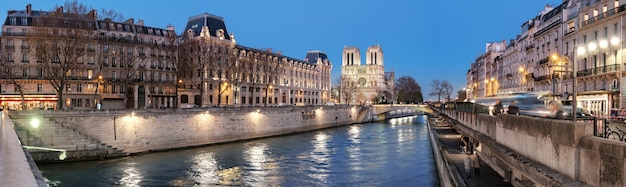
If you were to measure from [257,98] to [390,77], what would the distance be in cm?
11616

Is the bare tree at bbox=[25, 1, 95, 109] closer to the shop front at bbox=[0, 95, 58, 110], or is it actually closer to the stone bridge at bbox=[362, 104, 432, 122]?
the shop front at bbox=[0, 95, 58, 110]

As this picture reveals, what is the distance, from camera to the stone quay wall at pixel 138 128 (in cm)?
3089

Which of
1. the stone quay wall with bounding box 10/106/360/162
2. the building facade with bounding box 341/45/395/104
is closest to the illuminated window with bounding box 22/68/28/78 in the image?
the stone quay wall with bounding box 10/106/360/162

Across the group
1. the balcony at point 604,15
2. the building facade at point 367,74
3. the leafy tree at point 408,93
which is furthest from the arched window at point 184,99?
the building facade at point 367,74

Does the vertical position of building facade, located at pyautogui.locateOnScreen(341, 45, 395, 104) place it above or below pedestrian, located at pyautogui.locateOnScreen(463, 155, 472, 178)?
above

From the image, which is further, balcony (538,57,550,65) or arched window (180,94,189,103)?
arched window (180,94,189,103)

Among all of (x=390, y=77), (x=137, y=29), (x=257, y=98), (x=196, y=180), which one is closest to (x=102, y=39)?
(x=137, y=29)

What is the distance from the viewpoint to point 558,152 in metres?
9.20

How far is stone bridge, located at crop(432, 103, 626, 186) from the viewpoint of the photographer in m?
7.14

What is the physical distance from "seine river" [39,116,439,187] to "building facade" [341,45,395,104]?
118 m

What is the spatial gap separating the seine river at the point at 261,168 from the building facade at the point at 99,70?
21.6 m

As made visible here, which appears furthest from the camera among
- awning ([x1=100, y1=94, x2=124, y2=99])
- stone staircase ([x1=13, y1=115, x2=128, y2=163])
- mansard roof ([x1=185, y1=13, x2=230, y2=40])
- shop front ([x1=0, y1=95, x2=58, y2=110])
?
mansard roof ([x1=185, y1=13, x2=230, y2=40])

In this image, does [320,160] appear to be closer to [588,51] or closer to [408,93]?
[588,51]

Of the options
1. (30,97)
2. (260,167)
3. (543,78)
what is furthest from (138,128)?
(543,78)
